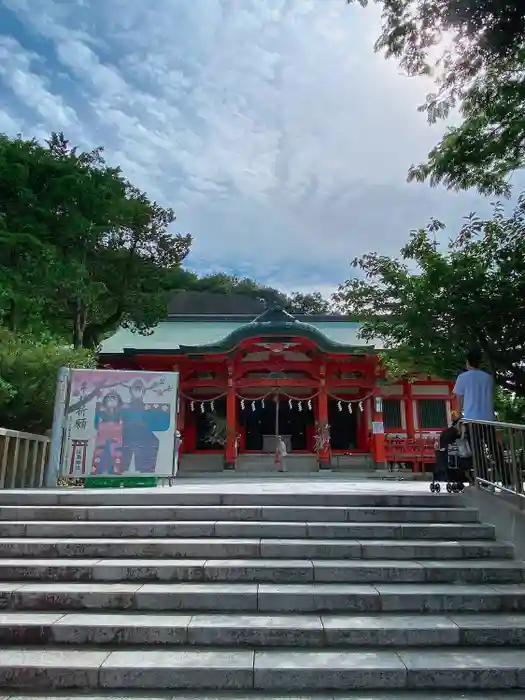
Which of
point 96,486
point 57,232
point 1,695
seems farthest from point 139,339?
point 1,695

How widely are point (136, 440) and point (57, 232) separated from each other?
5647 millimetres

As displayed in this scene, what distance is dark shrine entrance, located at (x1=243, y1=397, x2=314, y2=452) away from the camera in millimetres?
16953

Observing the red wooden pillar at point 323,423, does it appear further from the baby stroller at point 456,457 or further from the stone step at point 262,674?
the stone step at point 262,674

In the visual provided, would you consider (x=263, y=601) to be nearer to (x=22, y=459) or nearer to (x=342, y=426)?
(x=22, y=459)

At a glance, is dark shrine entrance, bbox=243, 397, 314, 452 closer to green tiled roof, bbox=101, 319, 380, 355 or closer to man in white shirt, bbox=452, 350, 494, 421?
green tiled roof, bbox=101, 319, 380, 355

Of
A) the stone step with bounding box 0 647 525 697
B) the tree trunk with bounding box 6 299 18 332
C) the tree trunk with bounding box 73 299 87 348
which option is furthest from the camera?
the tree trunk with bounding box 73 299 87 348

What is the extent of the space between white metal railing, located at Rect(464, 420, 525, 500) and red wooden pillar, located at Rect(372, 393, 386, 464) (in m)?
9.31

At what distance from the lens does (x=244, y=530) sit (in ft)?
14.8

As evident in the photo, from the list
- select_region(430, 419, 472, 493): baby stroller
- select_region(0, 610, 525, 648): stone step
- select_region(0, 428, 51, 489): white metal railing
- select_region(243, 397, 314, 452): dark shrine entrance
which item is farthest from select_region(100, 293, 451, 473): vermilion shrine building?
select_region(0, 610, 525, 648): stone step

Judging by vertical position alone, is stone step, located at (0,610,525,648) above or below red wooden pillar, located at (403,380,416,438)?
below

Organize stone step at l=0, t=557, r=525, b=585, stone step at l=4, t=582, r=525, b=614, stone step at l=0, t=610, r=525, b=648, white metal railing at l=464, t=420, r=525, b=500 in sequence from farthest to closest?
white metal railing at l=464, t=420, r=525, b=500 → stone step at l=0, t=557, r=525, b=585 → stone step at l=4, t=582, r=525, b=614 → stone step at l=0, t=610, r=525, b=648

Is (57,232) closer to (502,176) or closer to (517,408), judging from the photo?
(502,176)

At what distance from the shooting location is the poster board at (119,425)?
261 inches

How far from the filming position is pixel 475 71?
19.7 ft
